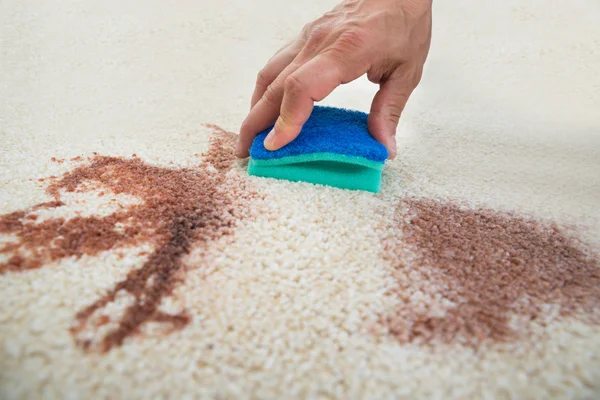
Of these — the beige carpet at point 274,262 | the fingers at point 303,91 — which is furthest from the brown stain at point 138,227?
the fingers at point 303,91

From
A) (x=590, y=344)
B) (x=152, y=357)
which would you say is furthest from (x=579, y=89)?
(x=152, y=357)

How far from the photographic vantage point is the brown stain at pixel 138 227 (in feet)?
2.02

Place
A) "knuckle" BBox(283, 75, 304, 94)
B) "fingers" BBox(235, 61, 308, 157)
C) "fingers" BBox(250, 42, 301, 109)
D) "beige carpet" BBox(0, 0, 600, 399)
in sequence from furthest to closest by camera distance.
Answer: "fingers" BBox(250, 42, 301, 109) < "fingers" BBox(235, 61, 308, 157) < "knuckle" BBox(283, 75, 304, 94) < "beige carpet" BBox(0, 0, 600, 399)

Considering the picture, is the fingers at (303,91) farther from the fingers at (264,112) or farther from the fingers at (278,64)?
the fingers at (278,64)

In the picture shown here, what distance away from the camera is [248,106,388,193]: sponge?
0.92 metres

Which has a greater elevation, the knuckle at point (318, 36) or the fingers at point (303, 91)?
the knuckle at point (318, 36)

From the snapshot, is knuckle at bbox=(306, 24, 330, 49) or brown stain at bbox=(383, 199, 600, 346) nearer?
brown stain at bbox=(383, 199, 600, 346)

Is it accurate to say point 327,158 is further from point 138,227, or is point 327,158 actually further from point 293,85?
point 138,227

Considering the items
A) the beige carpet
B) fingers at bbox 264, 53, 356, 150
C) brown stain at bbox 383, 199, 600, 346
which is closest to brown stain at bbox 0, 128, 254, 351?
the beige carpet

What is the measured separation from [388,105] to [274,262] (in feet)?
1.64

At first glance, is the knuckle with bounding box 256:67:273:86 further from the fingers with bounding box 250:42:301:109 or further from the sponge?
the sponge

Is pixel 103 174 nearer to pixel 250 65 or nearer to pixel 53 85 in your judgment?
pixel 53 85

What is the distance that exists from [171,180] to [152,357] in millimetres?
483

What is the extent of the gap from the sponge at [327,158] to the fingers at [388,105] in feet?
0.14
